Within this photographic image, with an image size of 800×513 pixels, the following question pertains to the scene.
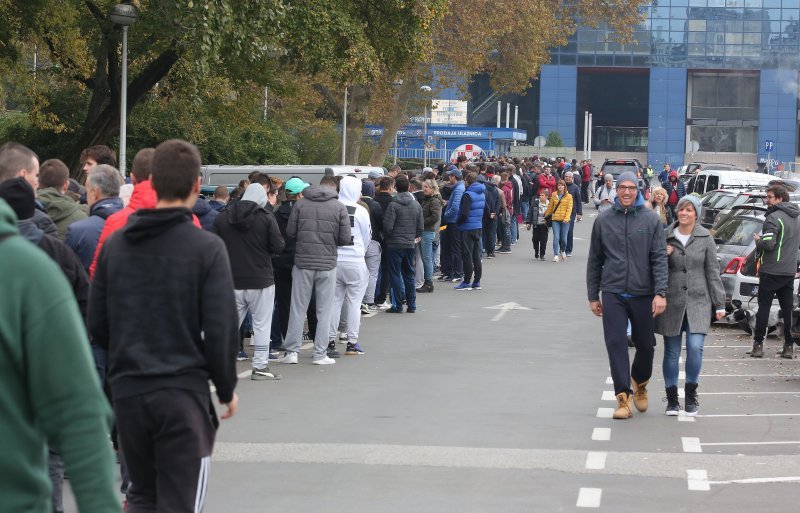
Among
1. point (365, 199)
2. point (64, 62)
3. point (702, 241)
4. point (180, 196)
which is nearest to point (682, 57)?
point (64, 62)

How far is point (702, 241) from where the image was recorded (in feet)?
34.8

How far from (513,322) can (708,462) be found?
9011 mm

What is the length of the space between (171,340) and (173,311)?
0.11 metres

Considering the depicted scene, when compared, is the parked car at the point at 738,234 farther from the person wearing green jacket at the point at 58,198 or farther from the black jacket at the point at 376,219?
the person wearing green jacket at the point at 58,198

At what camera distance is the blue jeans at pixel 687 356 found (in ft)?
34.4

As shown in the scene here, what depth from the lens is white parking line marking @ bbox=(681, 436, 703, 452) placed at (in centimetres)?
919

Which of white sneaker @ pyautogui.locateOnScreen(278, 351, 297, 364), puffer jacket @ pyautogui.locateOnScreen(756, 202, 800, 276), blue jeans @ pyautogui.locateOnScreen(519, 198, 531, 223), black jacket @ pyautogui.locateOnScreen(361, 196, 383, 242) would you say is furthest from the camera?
blue jeans @ pyautogui.locateOnScreen(519, 198, 531, 223)

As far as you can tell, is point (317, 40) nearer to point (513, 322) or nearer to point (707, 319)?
point (513, 322)

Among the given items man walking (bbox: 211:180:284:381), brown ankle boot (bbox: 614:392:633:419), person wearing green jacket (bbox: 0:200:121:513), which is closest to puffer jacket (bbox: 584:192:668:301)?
brown ankle boot (bbox: 614:392:633:419)

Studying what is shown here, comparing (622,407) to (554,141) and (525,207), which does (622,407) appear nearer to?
(525,207)

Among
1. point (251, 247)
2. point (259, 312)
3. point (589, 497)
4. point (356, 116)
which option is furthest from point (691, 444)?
point (356, 116)

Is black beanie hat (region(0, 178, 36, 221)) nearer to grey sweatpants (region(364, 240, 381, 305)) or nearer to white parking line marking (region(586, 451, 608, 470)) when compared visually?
white parking line marking (region(586, 451, 608, 470))

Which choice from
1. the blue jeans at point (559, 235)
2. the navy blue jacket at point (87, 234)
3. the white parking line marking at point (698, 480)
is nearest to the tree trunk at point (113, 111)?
the blue jeans at point (559, 235)

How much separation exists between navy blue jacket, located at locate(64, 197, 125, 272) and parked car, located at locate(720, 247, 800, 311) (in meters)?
10.5
